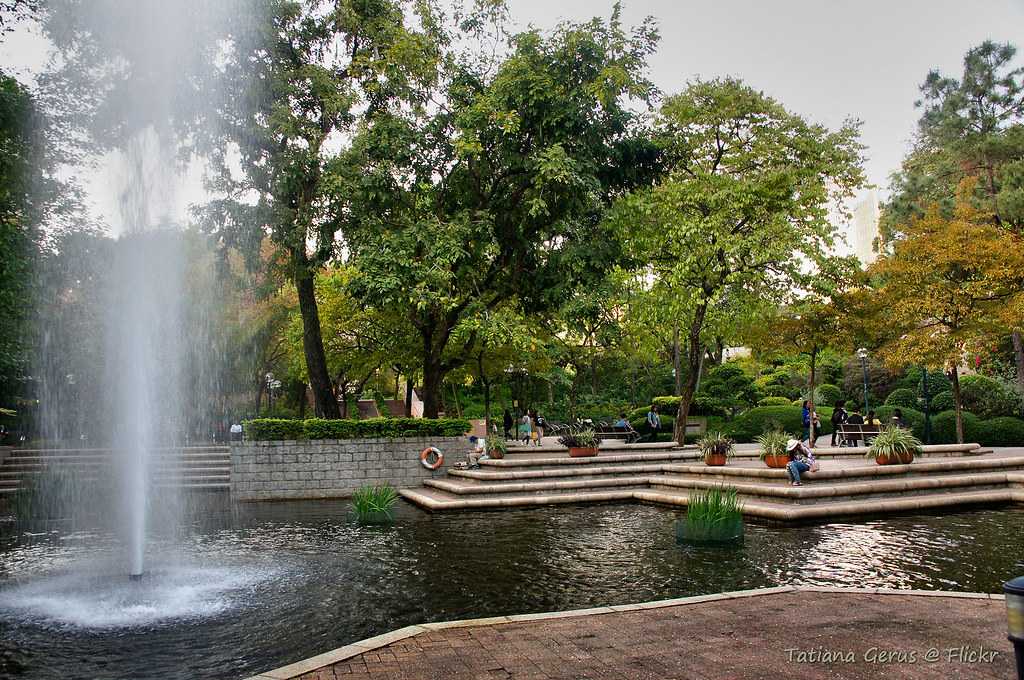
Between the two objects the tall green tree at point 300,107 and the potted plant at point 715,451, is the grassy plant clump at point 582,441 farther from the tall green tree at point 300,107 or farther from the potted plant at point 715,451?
the tall green tree at point 300,107

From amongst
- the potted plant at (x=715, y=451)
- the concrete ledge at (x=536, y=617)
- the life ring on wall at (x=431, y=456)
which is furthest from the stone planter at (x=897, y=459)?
the life ring on wall at (x=431, y=456)

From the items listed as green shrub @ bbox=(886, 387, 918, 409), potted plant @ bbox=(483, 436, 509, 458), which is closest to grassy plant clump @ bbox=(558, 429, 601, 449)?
potted plant @ bbox=(483, 436, 509, 458)

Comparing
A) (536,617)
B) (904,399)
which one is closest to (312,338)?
(536,617)

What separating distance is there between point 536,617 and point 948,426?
2605 cm

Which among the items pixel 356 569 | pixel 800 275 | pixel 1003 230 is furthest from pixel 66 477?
pixel 1003 230

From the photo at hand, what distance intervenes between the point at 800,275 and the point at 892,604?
17.8m

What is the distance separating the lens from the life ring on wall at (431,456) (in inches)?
858

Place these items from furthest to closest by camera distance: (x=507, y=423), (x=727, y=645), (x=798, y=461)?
(x=507, y=423), (x=798, y=461), (x=727, y=645)

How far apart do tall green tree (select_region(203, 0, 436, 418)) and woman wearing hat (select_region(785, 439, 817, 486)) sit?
43.4ft

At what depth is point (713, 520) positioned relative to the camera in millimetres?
10609

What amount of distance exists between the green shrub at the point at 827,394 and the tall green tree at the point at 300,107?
30.7 meters

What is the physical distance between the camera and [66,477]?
24922 mm

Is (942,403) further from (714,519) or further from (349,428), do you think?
(714,519)

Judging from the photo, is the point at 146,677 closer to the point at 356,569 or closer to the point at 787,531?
the point at 356,569
